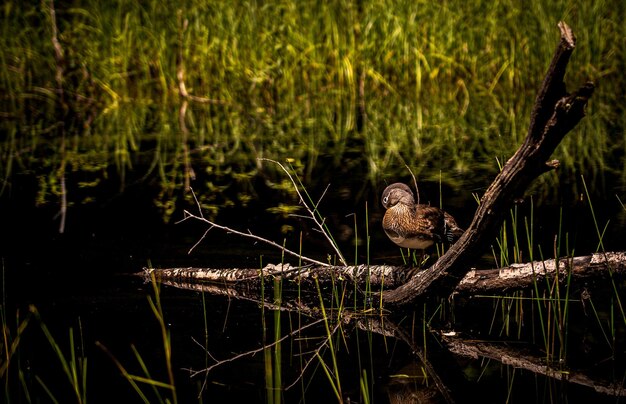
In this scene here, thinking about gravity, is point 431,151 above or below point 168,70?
below

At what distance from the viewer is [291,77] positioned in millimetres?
10672

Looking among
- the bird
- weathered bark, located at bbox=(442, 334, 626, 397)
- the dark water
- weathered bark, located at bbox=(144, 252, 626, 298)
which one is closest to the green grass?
the dark water

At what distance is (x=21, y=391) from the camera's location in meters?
3.72

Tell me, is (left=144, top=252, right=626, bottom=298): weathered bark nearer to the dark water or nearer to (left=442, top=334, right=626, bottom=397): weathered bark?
the dark water

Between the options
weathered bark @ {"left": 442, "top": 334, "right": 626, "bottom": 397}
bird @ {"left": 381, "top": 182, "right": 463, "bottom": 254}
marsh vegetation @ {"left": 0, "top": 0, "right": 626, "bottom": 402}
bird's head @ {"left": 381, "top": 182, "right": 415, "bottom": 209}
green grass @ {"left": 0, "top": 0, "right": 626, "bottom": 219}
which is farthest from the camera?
green grass @ {"left": 0, "top": 0, "right": 626, "bottom": 219}

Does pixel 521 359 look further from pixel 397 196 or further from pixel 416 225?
pixel 397 196

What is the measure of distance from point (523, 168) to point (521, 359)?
97 cm

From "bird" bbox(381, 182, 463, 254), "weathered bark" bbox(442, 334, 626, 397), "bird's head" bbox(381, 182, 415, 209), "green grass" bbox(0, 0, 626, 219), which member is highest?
"green grass" bbox(0, 0, 626, 219)

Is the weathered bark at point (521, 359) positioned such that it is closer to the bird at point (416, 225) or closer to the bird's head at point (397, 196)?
the bird at point (416, 225)

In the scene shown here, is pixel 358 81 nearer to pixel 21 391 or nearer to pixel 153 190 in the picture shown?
pixel 153 190

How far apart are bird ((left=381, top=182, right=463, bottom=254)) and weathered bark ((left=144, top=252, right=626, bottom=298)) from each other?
6.2 inches

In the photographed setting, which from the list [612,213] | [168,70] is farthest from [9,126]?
[612,213]

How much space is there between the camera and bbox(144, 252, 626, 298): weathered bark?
4105 millimetres

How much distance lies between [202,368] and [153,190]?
3.72 metres
